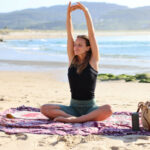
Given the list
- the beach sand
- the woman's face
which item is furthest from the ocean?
the woman's face

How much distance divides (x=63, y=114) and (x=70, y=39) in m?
1.14

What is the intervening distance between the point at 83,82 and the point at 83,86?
0.19ft

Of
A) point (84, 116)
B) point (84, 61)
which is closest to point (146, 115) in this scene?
point (84, 116)

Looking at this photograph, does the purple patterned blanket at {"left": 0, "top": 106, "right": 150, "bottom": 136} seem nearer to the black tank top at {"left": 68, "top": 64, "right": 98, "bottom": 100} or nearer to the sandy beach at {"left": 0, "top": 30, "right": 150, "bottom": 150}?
the sandy beach at {"left": 0, "top": 30, "right": 150, "bottom": 150}

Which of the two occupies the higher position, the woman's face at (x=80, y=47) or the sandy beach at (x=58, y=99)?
the woman's face at (x=80, y=47)

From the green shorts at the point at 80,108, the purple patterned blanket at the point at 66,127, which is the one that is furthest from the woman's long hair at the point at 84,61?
the purple patterned blanket at the point at 66,127

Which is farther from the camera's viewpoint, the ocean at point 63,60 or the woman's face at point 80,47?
the ocean at point 63,60

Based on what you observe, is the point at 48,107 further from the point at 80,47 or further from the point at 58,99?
the point at 58,99

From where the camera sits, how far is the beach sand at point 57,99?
384 centimetres

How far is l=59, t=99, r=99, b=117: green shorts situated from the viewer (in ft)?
15.7

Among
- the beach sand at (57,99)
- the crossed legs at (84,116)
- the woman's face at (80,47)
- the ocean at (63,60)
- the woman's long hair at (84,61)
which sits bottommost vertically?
the beach sand at (57,99)

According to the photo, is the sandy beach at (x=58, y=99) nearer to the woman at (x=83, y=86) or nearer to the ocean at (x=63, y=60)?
the woman at (x=83, y=86)

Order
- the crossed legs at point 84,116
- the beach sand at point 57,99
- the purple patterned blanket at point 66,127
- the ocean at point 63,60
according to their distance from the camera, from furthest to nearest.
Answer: the ocean at point 63,60 < the crossed legs at point 84,116 < the purple patterned blanket at point 66,127 < the beach sand at point 57,99

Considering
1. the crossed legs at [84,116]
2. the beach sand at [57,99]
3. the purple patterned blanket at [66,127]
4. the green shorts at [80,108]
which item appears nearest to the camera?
the beach sand at [57,99]
